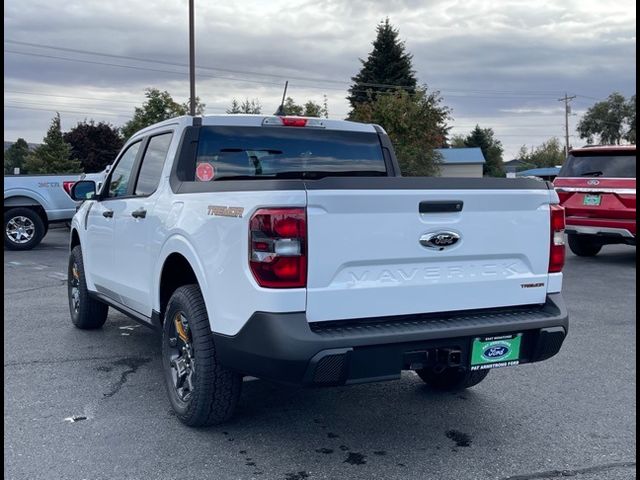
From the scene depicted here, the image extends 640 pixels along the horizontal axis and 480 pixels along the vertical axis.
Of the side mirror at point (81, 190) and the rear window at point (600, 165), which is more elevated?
the rear window at point (600, 165)

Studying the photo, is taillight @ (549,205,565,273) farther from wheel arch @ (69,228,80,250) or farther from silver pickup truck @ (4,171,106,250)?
silver pickup truck @ (4,171,106,250)

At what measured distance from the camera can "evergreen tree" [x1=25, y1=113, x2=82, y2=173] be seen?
44.7m

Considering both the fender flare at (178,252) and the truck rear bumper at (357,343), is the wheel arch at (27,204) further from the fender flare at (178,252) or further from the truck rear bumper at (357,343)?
the truck rear bumper at (357,343)

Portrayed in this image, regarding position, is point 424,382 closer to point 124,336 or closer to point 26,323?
point 124,336

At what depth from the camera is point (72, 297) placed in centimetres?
728

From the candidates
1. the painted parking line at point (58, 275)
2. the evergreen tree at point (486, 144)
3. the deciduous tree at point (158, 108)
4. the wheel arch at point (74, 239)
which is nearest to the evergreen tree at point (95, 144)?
the deciduous tree at point (158, 108)

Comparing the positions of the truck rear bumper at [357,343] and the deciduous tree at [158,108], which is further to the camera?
the deciduous tree at [158,108]

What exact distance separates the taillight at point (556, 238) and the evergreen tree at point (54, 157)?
42.8 metres

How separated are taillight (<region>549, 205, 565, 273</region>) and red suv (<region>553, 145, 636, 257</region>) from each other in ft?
26.3

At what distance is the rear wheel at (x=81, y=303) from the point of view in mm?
6832

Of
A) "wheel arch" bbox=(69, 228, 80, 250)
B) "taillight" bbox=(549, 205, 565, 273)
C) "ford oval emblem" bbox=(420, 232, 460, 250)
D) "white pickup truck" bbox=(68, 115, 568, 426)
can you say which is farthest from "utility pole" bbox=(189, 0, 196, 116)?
"ford oval emblem" bbox=(420, 232, 460, 250)

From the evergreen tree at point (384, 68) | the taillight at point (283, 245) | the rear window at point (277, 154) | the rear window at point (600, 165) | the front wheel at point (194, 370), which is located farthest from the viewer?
the evergreen tree at point (384, 68)

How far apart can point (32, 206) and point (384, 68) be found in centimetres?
5061

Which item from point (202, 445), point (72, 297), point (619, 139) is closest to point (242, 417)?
point (202, 445)
